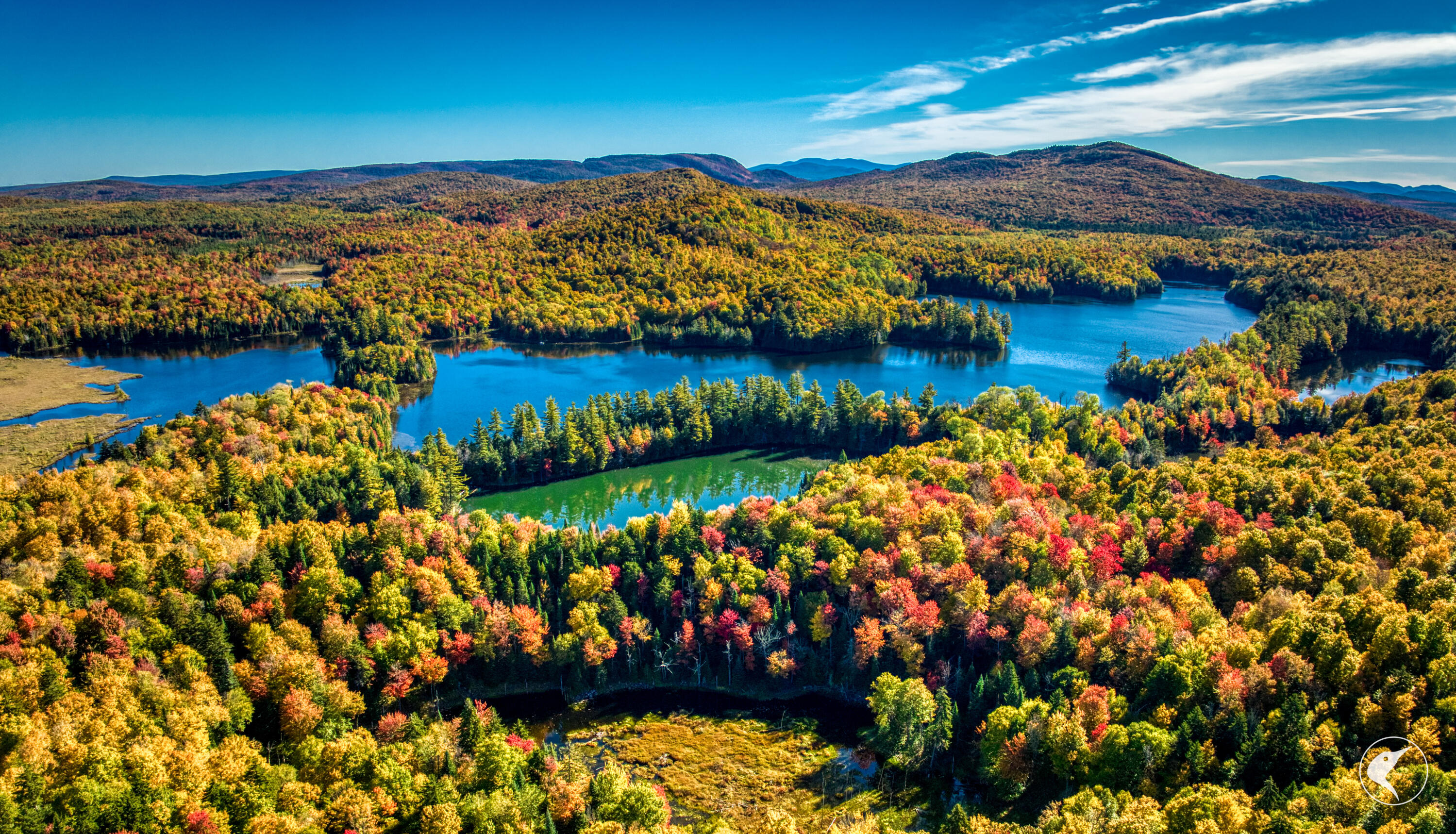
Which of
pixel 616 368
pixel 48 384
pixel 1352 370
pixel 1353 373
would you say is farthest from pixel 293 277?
pixel 1352 370

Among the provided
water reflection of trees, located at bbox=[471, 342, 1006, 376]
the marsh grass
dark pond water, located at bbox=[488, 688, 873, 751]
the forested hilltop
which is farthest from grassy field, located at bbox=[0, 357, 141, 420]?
the marsh grass

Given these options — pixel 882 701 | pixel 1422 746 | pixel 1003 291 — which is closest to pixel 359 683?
pixel 882 701

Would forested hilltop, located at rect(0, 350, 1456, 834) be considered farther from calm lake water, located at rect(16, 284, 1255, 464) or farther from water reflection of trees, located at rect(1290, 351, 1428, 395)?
water reflection of trees, located at rect(1290, 351, 1428, 395)

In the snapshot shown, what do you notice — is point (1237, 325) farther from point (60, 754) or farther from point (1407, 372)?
point (60, 754)

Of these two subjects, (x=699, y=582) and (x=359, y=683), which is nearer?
(x=359, y=683)

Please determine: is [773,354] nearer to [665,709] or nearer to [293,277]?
[665,709]
